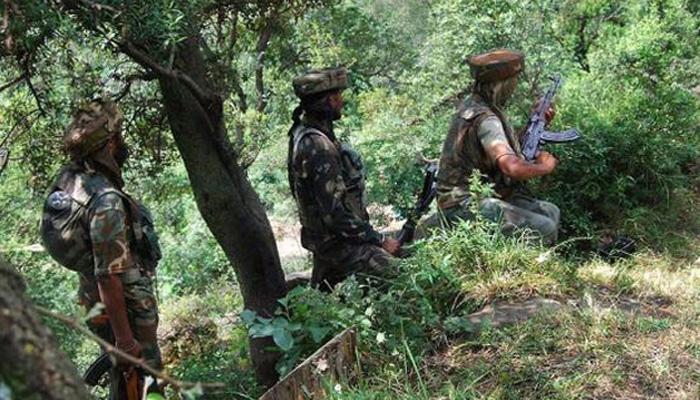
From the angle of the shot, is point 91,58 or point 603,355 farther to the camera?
point 91,58

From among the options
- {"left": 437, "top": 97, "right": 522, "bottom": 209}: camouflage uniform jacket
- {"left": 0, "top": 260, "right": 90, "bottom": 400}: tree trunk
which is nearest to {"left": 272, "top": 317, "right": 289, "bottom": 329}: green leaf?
{"left": 437, "top": 97, "right": 522, "bottom": 209}: camouflage uniform jacket

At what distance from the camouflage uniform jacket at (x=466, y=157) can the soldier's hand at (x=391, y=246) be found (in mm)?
714

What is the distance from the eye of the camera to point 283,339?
341 cm

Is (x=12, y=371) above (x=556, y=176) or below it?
above

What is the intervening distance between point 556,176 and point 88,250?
4.64 meters

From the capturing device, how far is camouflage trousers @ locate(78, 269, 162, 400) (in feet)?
12.5

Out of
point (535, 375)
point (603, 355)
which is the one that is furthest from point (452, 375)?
point (603, 355)

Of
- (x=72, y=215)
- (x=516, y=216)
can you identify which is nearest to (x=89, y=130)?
(x=72, y=215)

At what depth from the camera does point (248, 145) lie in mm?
9992

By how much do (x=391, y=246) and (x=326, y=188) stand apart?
2.07ft

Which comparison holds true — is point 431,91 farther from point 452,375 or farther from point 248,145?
point 452,375

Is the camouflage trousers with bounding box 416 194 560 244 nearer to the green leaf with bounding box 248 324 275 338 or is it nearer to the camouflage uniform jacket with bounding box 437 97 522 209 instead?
the camouflage uniform jacket with bounding box 437 97 522 209

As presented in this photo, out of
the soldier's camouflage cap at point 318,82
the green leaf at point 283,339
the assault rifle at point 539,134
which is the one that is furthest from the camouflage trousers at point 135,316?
the assault rifle at point 539,134

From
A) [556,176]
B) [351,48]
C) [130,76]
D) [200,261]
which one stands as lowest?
[200,261]
